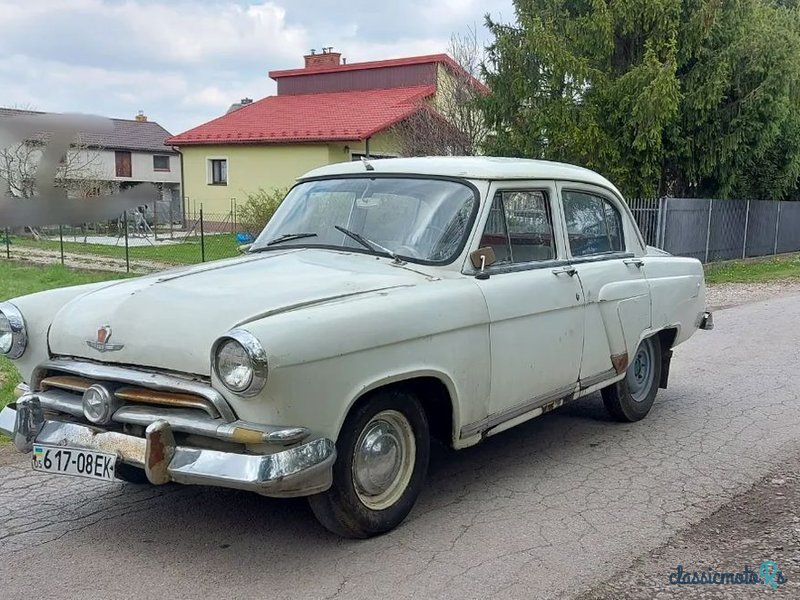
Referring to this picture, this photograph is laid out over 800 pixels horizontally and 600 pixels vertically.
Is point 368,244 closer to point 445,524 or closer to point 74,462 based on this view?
point 445,524

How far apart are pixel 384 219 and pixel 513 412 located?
1.33 meters

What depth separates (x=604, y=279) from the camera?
538cm

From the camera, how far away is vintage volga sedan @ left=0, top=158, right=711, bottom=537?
344 centimetres

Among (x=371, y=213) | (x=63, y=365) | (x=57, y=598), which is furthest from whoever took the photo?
(x=371, y=213)

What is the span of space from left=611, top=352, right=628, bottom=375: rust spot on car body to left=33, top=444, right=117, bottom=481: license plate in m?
3.34

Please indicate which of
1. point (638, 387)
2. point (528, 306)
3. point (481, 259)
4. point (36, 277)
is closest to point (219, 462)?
point (481, 259)

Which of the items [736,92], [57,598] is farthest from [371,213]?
[736,92]

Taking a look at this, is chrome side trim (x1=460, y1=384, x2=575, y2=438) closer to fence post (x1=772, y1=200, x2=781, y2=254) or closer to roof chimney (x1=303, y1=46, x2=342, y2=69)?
fence post (x1=772, y1=200, x2=781, y2=254)

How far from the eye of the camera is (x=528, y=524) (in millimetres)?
4188

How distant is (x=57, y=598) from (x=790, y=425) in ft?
16.4

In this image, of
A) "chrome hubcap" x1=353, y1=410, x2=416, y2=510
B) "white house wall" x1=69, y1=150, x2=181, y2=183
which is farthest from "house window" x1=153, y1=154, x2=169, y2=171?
"chrome hubcap" x1=353, y1=410, x2=416, y2=510

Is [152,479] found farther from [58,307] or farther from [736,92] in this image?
[736,92]

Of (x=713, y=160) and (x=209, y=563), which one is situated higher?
(x=713, y=160)

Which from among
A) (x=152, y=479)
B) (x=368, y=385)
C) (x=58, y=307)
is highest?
(x=58, y=307)
